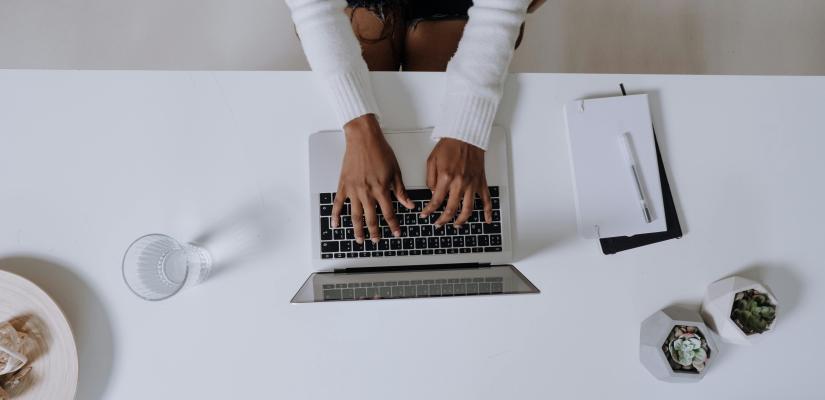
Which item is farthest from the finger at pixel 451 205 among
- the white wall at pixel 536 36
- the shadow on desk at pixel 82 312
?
the white wall at pixel 536 36

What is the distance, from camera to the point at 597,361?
29.8 inches

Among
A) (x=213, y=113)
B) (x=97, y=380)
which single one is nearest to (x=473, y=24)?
(x=213, y=113)

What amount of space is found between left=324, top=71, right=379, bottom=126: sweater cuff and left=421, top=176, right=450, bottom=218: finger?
0.16m

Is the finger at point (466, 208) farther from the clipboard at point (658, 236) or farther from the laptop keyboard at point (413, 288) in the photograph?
the clipboard at point (658, 236)

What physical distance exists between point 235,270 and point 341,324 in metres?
0.19

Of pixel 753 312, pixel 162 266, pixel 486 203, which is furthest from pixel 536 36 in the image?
pixel 162 266

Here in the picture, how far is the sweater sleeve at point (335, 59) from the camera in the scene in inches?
28.3

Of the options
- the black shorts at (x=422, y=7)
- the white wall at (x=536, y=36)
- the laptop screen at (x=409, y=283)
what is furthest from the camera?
the white wall at (x=536, y=36)

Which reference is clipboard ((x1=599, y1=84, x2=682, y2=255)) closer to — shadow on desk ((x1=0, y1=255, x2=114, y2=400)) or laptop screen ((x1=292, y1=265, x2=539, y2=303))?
laptop screen ((x1=292, y1=265, x2=539, y2=303))

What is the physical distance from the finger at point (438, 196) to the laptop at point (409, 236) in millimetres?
17

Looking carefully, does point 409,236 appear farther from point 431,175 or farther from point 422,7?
point 422,7

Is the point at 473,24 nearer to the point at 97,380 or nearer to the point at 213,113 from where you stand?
the point at 213,113

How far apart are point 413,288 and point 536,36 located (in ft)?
3.26

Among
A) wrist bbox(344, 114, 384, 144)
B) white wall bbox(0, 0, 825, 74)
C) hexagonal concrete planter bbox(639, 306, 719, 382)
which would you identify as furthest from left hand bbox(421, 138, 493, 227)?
white wall bbox(0, 0, 825, 74)
